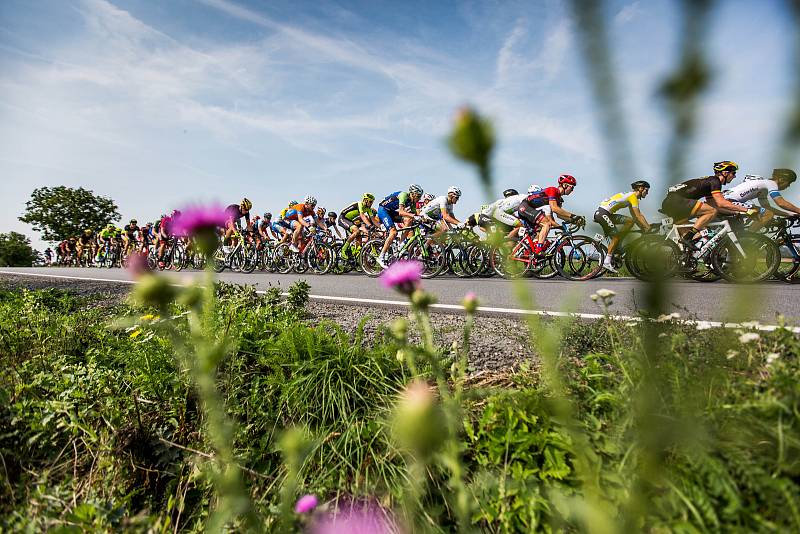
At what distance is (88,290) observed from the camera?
19.8 feet

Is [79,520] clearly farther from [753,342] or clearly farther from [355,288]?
[355,288]

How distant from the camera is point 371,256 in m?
9.48

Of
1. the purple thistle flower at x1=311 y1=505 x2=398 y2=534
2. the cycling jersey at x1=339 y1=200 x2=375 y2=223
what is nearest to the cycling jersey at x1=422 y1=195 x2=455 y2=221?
the cycling jersey at x1=339 y1=200 x2=375 y2=223

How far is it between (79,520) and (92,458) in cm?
68

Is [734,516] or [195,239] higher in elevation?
[195,239]

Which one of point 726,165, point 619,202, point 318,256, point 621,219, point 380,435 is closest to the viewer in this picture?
point 619,202

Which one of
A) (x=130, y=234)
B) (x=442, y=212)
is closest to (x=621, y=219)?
(x=442, y=212)

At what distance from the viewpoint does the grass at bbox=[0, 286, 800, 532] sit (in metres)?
0.89

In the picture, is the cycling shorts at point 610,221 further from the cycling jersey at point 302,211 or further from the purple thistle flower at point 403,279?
the cycling jersey at point 302,211

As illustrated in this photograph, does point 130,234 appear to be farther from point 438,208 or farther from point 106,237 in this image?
→ point 438,208

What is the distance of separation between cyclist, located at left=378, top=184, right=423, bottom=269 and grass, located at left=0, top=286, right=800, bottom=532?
23.1ft

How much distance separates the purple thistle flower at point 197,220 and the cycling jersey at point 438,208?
26.5 feet

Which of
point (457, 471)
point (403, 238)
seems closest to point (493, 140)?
point (457, 471)

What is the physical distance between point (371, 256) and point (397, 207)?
124 centimetres
